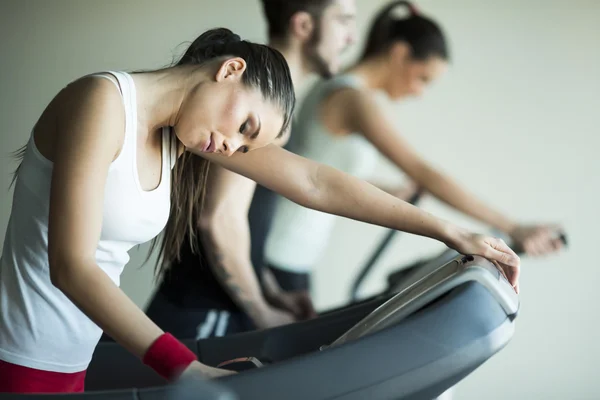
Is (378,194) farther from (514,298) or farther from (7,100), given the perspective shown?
(7,100)

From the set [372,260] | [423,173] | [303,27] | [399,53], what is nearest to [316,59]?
[303,27]

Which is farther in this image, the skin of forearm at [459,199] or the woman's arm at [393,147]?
the skin of forearm at [459,199]

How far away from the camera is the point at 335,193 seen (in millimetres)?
1337

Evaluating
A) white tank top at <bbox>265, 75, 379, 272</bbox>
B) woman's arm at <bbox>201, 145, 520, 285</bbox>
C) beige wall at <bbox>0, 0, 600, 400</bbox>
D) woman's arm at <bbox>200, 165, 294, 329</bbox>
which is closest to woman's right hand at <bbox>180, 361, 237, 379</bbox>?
woman's arm at <bbox>201, 145, 520, 285</bbox>

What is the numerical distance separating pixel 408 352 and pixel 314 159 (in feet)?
4.54

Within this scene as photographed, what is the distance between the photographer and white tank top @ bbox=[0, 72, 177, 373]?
1.07 metres

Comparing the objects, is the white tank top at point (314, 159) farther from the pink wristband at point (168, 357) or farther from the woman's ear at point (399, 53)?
the pink wristband at point (168, 357)

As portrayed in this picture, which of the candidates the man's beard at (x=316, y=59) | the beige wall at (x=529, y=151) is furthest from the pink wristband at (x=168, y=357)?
the beige wall at (x=529, y=151)

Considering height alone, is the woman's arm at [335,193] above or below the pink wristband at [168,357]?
above

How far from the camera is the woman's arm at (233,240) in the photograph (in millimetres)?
2064

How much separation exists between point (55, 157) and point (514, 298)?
71 centimetres

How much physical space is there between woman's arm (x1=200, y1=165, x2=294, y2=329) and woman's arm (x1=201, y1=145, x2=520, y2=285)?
2.24ft

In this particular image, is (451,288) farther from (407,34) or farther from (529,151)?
(529,151)

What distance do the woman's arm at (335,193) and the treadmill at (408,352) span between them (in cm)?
7
